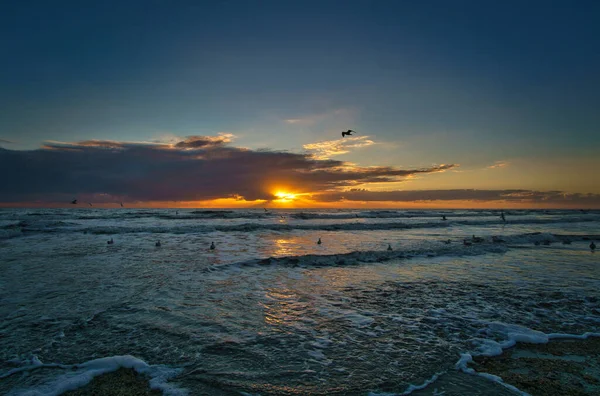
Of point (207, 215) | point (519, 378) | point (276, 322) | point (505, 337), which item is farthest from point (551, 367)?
point (207, 215)

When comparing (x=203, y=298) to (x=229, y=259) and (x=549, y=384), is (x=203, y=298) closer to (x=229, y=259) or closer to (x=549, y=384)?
(x=229, y=259)

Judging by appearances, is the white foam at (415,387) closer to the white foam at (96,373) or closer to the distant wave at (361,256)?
the white foam at (96,373)

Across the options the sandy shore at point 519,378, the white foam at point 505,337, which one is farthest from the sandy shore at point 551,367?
the white foam at point 505,337

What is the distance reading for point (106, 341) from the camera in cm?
650

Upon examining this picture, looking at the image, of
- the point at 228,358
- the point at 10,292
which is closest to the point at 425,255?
the point at 228,358

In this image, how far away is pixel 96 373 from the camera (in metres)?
5.27

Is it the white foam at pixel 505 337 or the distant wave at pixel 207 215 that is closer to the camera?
the white foam at pixel 505 337

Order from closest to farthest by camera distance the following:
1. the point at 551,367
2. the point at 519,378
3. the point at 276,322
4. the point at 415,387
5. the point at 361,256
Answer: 1. the point at 415,387
2. the point at 519,378
3. the point at 551,367
4. the point at 276,322
5. the point at 361,256

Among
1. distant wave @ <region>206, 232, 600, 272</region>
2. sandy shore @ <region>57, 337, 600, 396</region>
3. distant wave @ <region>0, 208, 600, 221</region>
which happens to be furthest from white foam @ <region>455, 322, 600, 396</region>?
distant wave @ <region>0, 208, 600, 221</region>

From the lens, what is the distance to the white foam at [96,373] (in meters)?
4.77

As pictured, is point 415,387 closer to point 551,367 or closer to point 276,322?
point 551,367

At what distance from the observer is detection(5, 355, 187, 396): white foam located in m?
4.77

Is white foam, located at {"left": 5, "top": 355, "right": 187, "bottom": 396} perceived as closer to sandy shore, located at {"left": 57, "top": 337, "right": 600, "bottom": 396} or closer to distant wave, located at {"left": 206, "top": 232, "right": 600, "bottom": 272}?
sandy shore, located at {"left": 57, "top": 337, "right": 600, "bottom": 396}

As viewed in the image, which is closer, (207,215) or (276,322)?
(276,322)
